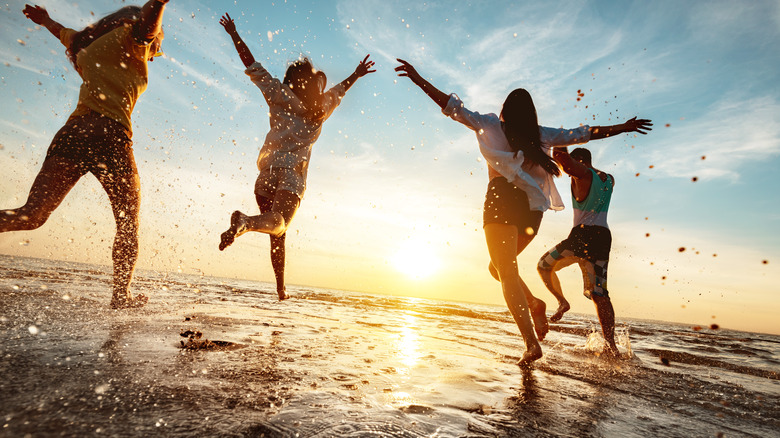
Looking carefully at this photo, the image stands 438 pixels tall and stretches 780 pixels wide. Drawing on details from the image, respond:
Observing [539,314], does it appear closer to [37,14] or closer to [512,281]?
[512,281]

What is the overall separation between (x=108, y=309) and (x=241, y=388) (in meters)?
2.79

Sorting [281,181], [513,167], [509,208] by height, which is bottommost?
[509,208]

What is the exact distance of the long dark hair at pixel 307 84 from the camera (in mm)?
3588

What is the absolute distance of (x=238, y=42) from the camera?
3.47 metres

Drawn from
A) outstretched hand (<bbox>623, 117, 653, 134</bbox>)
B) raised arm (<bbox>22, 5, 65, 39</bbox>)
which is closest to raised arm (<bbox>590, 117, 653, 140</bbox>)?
outstretched hand (<bbox>623, 117, 653, 134</bbox>)

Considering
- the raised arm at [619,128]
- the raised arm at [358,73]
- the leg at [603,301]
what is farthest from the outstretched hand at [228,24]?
the leg at [603,301]

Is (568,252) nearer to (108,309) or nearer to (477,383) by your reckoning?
(477,383)

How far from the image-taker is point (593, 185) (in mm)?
4297

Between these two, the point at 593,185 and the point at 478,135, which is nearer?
the point at 478,135

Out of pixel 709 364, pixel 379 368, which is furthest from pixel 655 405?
pixel 709 364

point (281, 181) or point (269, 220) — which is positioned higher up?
point (281, 181)

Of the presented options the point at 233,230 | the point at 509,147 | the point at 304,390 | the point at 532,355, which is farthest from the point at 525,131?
the point at 304,390

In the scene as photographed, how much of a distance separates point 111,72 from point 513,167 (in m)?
3.29

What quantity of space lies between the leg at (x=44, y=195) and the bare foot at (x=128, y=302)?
97cm
